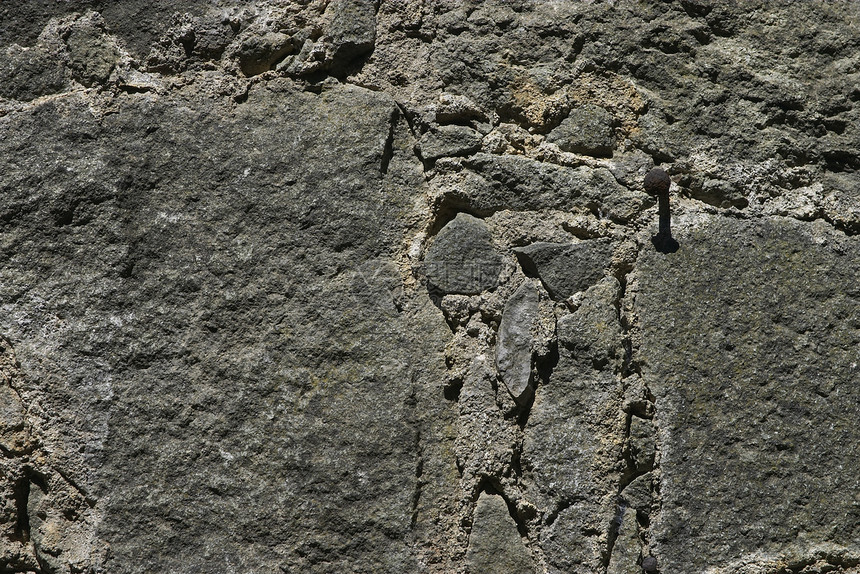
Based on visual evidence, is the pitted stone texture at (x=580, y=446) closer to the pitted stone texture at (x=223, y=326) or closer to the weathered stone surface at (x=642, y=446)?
the weathered stone surface at (x=642, y=446)

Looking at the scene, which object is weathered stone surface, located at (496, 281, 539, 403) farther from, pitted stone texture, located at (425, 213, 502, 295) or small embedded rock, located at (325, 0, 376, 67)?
small embedded rock, located at (325, 0, 376, 67)

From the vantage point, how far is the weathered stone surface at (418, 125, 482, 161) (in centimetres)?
110

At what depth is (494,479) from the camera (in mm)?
1006

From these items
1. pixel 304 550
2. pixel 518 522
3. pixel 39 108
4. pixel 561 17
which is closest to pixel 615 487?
pixel 518 522

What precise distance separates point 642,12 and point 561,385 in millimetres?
578

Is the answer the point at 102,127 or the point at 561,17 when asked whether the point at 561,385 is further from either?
the point at 102,127

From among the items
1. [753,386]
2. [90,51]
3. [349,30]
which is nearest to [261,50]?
[349,30]

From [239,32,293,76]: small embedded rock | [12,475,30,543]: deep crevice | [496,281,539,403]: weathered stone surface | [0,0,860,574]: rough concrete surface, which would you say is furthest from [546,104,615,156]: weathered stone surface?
[12,475,30,543]: deep crevice

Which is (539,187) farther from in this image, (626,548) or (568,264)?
(626,548)

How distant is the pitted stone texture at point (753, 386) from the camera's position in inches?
38.0

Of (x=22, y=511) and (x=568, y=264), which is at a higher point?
(x=568, y=264)

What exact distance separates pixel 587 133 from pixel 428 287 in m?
0.33

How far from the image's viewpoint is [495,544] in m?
0.99

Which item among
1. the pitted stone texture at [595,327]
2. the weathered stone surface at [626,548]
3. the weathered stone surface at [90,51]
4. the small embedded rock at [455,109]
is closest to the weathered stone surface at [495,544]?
the weathered stone surface at [626,548]
